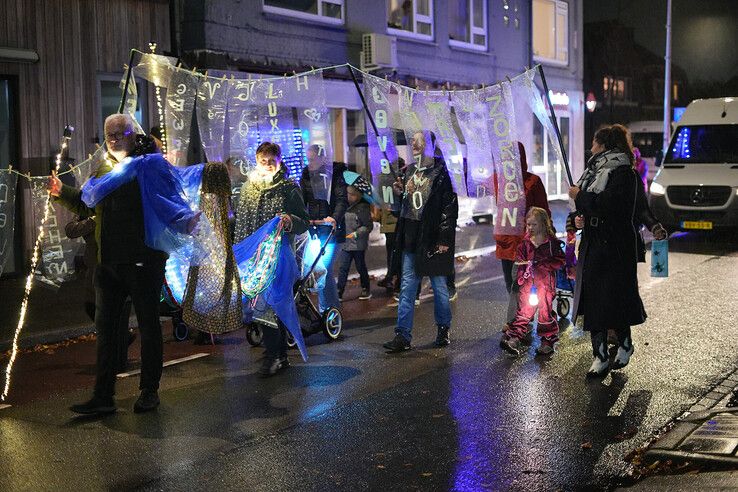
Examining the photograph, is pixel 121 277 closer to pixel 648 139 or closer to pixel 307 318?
pixel 307 318

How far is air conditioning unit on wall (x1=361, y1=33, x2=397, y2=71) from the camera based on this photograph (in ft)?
66.5

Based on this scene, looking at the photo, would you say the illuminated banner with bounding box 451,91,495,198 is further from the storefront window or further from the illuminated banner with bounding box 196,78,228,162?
the storefront window

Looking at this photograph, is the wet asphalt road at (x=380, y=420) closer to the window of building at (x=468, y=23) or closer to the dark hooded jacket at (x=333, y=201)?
the dark hooded jacket at (x=333, y=201)

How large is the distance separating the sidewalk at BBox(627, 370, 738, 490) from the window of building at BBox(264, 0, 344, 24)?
13.8 metres

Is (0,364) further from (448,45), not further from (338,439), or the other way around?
(448,45)

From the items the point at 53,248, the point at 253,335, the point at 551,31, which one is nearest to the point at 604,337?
the point at 253,335

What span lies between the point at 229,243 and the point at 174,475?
2.41m

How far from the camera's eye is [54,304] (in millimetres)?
11883

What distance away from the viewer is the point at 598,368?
304 inches

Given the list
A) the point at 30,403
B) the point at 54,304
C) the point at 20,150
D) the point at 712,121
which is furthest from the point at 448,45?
the point at 30,403

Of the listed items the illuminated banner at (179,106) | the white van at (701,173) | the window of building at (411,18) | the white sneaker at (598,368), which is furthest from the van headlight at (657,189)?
the white sneaker at (598,368)

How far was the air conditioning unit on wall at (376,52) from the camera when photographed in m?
20.3

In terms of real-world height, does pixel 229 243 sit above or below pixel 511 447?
above

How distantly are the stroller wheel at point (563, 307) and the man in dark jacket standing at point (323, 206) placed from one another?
7.93 ft
